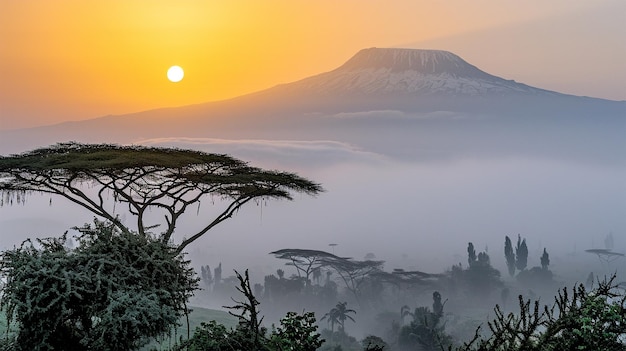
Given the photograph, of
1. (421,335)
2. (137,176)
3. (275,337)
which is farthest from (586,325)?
(421,335)

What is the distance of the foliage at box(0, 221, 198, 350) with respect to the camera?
11281mm

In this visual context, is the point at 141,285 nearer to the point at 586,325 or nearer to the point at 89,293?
the point at 89,293

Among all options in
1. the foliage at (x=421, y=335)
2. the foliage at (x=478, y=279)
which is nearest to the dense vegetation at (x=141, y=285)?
the foliage at (x=421, y=335)

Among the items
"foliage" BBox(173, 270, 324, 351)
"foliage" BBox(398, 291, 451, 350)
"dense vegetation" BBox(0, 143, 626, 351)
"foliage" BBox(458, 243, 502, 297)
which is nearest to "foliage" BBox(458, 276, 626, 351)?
"dense vegetation" BBox(0, 143, 626, 351)

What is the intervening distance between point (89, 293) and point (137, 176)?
30.2 ft

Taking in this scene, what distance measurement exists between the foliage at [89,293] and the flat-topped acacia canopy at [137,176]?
569 centimetres

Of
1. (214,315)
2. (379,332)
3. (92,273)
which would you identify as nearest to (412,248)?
(379,332)

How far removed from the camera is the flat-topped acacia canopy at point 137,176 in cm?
1920

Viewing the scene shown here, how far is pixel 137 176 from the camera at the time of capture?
2045 centimetres

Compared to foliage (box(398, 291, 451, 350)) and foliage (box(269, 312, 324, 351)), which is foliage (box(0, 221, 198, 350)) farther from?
foliage (box(398, 291, 451, 350))

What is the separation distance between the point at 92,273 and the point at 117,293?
0.72 meters

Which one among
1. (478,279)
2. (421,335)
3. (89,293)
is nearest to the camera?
(89,293)

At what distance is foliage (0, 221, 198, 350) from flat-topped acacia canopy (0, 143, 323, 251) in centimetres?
569

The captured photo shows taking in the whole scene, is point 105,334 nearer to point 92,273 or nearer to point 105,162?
point 92,273
